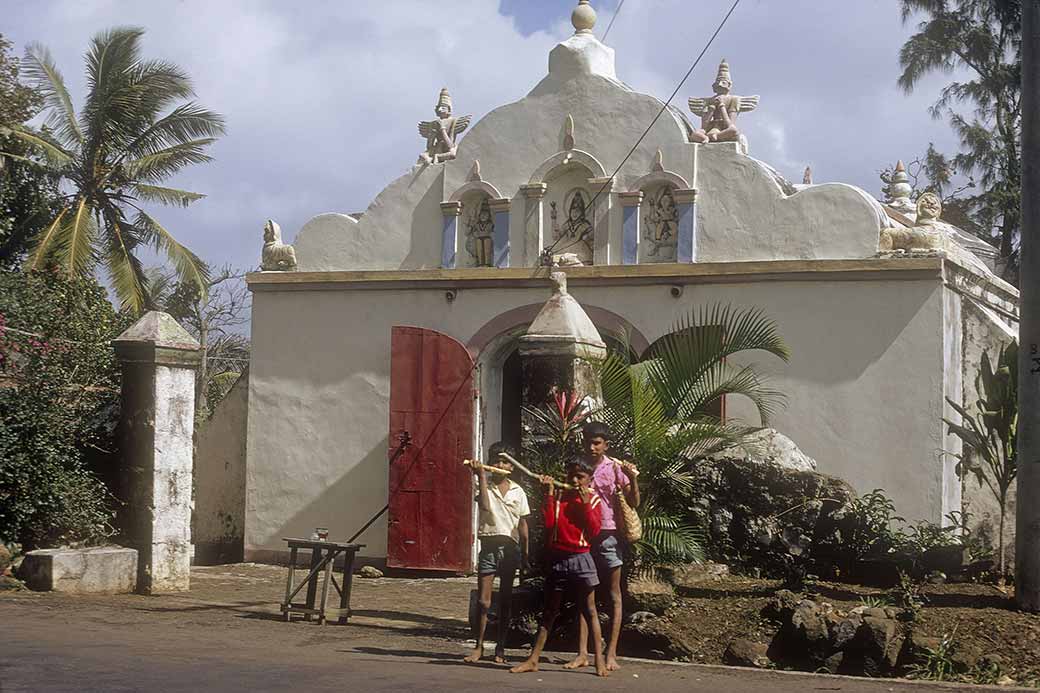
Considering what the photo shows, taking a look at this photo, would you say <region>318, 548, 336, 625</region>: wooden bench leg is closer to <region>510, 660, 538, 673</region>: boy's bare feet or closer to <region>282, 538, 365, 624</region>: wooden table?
<region>282, 538, 365, 624</region>: wooden table

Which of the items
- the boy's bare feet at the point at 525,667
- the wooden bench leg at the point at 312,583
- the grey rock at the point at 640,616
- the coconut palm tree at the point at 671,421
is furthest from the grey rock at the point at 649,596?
the wooden bench leg at the point at 312,583

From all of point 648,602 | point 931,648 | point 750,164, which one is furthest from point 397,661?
point 750,164

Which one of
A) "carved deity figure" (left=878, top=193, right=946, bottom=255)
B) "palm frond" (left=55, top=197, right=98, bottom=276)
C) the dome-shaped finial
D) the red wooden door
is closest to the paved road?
the red wooden door

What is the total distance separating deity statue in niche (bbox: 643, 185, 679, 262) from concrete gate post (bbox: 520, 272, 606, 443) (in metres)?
3.81

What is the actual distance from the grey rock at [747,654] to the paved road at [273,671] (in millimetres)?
217

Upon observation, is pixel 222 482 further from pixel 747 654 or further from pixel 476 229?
pixel 747 654

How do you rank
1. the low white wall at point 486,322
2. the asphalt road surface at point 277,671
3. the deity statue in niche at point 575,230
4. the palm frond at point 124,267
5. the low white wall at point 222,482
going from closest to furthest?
the asphalt road surface at point 277,671 → the low white wall at point 486,322 → the deity statue in niche at point 575,230 → the low white wall at point 222,482 → the palm frond at point 124,267

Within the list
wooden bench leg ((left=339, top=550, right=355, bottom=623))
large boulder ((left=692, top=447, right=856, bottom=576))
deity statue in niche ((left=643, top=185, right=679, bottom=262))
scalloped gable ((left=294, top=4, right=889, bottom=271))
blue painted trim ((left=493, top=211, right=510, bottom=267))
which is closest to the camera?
wooden bench leg ((left=339, top=550, right=355, bottom=623))

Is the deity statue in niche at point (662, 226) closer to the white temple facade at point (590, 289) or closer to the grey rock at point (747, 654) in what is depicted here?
the white temple facade at point (590, 289)

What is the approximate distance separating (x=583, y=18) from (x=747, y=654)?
28.2ft

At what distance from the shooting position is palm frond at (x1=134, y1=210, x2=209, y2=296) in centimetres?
2345

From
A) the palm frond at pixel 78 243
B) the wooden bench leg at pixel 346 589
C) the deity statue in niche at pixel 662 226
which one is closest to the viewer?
the wooden bench leg at pixel 346 589

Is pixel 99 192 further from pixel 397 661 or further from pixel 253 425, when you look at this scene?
pixel 397 661

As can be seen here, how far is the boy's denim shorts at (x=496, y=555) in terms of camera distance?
9203 millimetres
